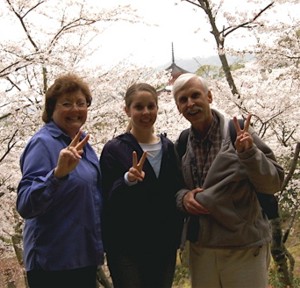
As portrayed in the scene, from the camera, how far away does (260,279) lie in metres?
2.29

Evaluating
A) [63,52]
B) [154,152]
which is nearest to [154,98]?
[154,152]

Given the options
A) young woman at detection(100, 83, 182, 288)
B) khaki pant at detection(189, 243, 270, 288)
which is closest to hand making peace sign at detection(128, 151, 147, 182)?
young woman at detection(100, 83, 182, 288)

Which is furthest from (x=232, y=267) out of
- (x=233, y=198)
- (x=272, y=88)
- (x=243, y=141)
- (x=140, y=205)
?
(x=272, y=88)

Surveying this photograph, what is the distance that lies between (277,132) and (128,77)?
3.41 meters

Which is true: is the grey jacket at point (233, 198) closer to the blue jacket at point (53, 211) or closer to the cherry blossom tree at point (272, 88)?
the blue jacket at point (53, 211)

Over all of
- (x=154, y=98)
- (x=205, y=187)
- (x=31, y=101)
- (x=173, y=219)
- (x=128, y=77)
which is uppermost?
(x=128, y=77)

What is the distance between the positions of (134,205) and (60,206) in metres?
0.46

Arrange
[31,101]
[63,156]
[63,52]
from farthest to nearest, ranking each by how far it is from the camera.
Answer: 1. [63,52]
2. [31,101]
3. [63,156]

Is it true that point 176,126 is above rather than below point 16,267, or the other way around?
above

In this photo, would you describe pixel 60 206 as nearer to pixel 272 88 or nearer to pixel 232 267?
pixel 232 267

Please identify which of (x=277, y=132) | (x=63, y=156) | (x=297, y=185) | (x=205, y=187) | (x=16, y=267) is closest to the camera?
(x=63, y=156)

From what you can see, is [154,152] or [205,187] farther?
[154,152]

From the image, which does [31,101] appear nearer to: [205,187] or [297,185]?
[205,187]

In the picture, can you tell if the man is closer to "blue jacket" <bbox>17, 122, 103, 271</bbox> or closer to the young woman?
the young woman
